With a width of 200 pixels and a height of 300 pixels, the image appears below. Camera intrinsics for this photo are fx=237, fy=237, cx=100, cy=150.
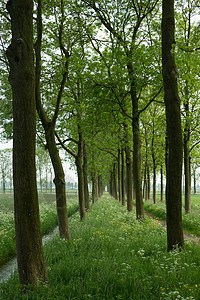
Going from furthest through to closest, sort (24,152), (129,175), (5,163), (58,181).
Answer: (5,163) → (129,175) → (58,181) → (24,152)

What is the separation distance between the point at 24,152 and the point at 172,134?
448cm

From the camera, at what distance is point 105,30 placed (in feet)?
46.2

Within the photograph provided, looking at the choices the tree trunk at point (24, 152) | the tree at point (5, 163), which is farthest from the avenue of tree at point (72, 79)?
the tree at point (5, 163)

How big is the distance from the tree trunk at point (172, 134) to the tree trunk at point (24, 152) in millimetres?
4143

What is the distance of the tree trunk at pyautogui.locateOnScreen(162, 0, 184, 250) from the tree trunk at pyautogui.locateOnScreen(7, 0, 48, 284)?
4143mm

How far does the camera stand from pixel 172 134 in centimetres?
718

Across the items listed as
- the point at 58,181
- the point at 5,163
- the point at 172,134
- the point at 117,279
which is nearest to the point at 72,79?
the point at 58,181

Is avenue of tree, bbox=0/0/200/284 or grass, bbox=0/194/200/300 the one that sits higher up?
avenue of tree, bbox=0/0/200/284

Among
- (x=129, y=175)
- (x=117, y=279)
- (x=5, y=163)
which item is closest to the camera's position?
(x=117, y=279)

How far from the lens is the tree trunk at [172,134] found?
7121 mm

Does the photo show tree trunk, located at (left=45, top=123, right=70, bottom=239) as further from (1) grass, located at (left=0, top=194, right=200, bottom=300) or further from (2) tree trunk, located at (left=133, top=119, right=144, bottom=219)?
(2) tree trunk, located at (left=133, top=119, right=144, bottom=219)

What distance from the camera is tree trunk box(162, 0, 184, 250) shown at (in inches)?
280

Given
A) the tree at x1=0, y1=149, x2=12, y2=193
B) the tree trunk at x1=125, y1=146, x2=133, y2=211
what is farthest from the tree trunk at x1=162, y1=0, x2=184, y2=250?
the tree at x1=0, y1=149, x2=12, y2=193

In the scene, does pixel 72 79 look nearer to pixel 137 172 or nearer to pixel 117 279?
pixel 137 172
